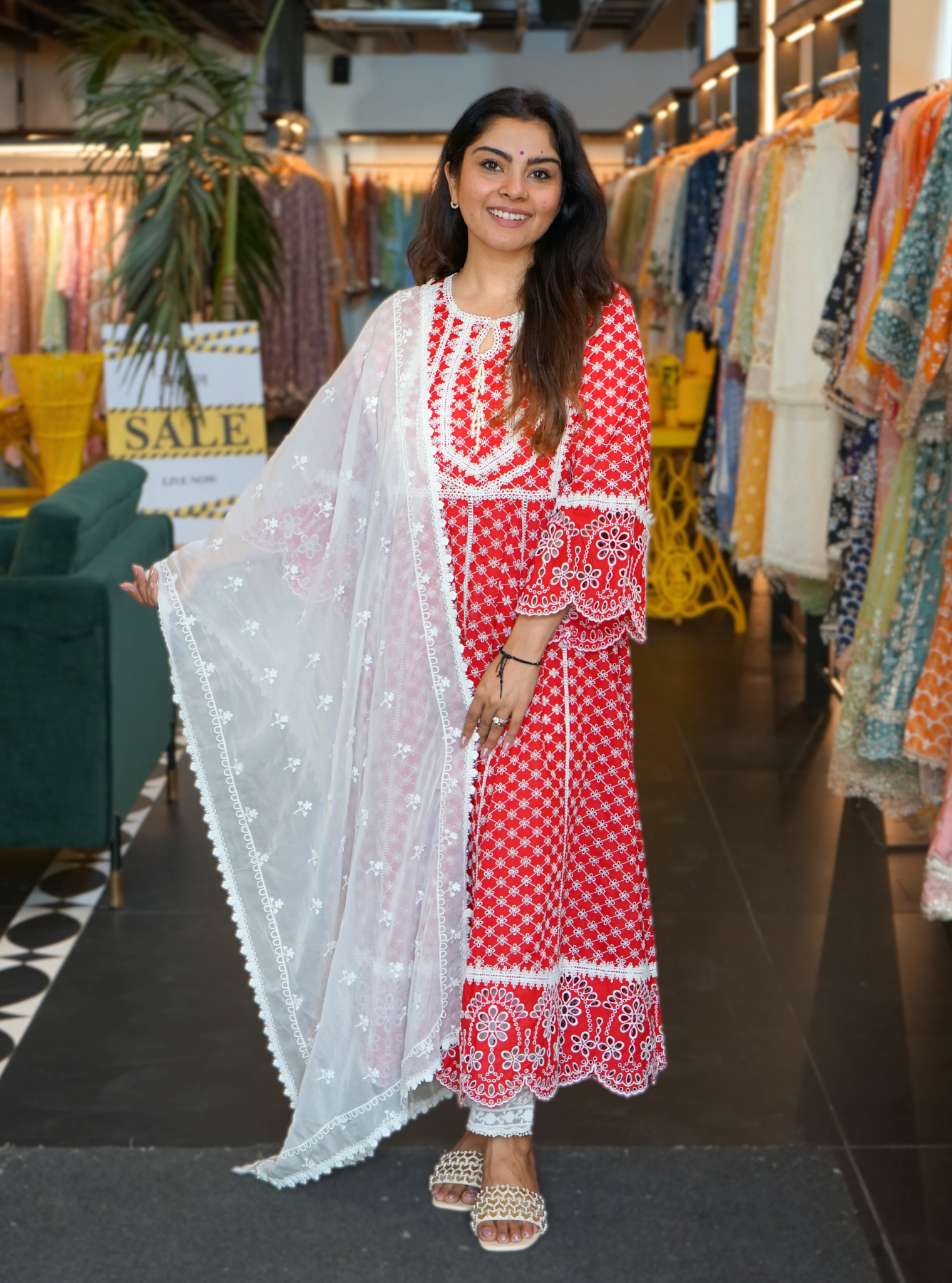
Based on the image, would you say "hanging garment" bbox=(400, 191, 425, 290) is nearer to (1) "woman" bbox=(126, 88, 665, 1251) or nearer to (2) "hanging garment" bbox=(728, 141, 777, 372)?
(2) "hanging garment" bbox=(728, 141, 777, 372)

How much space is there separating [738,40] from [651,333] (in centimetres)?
185

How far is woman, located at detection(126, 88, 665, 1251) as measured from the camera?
1.97 meters

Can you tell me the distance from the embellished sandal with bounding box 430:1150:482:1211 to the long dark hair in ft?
3.53

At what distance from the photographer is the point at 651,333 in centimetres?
786

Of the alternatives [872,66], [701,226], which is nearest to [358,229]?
[701,226]

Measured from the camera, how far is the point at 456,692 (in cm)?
208

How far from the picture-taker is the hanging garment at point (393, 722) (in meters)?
2.00

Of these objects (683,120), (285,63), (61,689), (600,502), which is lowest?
(61,689)

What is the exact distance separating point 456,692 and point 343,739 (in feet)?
0.62

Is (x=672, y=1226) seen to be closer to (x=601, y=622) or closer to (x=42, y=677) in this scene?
(x=601, y=622)

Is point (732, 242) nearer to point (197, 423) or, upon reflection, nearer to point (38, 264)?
point (197, 423)

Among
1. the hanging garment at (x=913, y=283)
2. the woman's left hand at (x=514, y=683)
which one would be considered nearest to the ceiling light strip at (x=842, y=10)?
the hanging garment at (x=913, y=283)

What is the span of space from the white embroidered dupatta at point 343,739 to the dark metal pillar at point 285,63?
27.0 feet

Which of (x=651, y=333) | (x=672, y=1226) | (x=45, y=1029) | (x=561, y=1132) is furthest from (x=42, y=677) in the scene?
(x=651, y=333)
